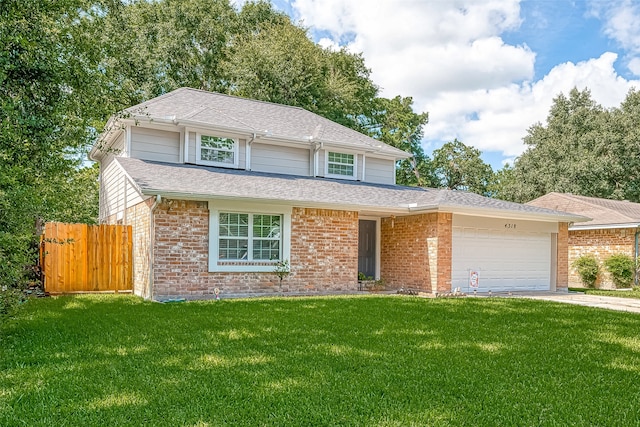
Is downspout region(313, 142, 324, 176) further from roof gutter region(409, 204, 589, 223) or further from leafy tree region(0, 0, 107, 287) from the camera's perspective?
leafy tree region(0, 0, 107, 287)

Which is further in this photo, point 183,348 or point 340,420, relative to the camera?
point 183,348

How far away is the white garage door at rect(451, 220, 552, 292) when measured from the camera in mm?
14062

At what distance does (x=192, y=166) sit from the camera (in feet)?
46.1

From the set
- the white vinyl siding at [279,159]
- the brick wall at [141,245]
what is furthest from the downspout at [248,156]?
the brick wall at [141,245]

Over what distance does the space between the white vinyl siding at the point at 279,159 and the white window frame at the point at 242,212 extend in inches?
132

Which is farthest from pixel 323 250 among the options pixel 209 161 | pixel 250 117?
pixel 250 117

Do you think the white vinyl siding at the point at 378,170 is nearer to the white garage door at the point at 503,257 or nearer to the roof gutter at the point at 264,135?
the roof gutter at the point at 264,135

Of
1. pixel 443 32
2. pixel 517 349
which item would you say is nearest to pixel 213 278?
pixel 517 349

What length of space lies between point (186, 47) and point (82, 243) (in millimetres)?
17106

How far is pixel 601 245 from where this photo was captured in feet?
62.6

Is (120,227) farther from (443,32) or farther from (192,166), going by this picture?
(443,32)

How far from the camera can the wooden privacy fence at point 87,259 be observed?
12320 millimetres

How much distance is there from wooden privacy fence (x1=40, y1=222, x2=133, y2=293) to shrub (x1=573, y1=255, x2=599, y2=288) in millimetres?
16628

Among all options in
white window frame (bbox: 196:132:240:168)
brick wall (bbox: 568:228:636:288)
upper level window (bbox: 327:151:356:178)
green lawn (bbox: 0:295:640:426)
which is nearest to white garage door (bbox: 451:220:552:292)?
upper level window (bbox: 327:151:356:178)
